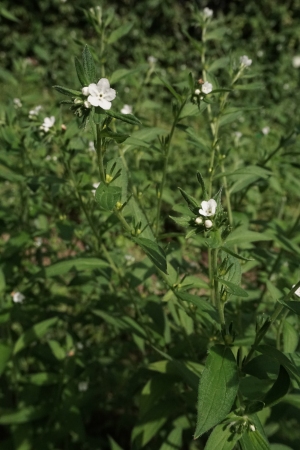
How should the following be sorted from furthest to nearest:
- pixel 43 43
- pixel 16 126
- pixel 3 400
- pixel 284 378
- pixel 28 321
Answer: pixel 43 43
pixel 3 400
pixel 28 321
pixel 16 126
pixel 284 378

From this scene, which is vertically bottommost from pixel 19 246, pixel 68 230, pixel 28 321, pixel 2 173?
pixel 28 321

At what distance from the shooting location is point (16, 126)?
2.49m

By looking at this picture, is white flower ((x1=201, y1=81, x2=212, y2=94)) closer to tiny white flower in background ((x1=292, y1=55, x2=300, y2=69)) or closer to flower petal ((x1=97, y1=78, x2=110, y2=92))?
flower petal ((x1=97, y1=78, x2=110, y2=92))

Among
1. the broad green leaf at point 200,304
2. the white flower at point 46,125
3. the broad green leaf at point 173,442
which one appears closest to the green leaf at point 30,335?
the broad green leaf at point 173,442

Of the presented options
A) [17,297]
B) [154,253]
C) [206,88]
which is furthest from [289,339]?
[17,297]

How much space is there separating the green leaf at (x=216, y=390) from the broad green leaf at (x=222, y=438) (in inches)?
6.4

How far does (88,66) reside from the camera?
1371 mm

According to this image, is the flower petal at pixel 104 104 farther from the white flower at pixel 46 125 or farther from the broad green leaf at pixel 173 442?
the broad green leaf at pixel 173 442

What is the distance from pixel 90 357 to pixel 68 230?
1087 mm

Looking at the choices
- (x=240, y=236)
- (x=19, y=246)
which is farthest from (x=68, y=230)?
(x=240, y=236)

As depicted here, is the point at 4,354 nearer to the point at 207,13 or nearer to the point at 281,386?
the point at 281,386

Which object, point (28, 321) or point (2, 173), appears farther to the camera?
point (28, 321)

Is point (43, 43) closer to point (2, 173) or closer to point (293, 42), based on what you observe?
point (293, 42)

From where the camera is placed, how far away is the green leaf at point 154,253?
149cm
